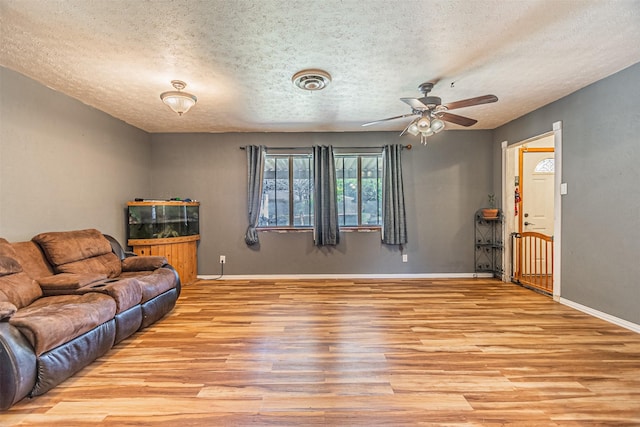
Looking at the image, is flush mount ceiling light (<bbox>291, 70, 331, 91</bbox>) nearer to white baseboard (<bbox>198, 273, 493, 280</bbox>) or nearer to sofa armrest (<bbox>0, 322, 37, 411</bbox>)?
sofa armrest (<bbox>0, 322, 37, 411</bbox>)

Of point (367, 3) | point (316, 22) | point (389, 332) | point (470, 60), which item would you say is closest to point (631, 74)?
point (470, 60)

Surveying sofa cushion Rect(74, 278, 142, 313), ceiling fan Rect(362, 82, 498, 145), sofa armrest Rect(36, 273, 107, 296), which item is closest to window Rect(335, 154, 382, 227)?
ceiling fan Rect(362, 82, 498, 145)

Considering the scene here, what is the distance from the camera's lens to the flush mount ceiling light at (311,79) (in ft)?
8.95

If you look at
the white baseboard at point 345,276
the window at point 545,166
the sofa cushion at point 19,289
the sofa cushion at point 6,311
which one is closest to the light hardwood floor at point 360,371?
the sofa cushion at point 6,311

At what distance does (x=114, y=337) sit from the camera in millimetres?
2340

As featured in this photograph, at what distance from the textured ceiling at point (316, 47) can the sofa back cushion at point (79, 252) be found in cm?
163

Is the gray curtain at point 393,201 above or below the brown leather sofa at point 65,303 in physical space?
above

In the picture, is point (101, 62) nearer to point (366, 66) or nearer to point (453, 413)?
point (366, 66)

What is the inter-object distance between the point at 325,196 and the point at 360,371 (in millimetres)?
3097

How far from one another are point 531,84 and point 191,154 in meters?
5.01

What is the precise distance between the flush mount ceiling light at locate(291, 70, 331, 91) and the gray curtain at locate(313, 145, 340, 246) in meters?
1.84

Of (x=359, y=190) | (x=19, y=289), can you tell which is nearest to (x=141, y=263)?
(x=19, y=289)

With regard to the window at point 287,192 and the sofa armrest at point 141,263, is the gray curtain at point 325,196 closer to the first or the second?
the window at point 287,192

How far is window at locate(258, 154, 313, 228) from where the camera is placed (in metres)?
5.00
